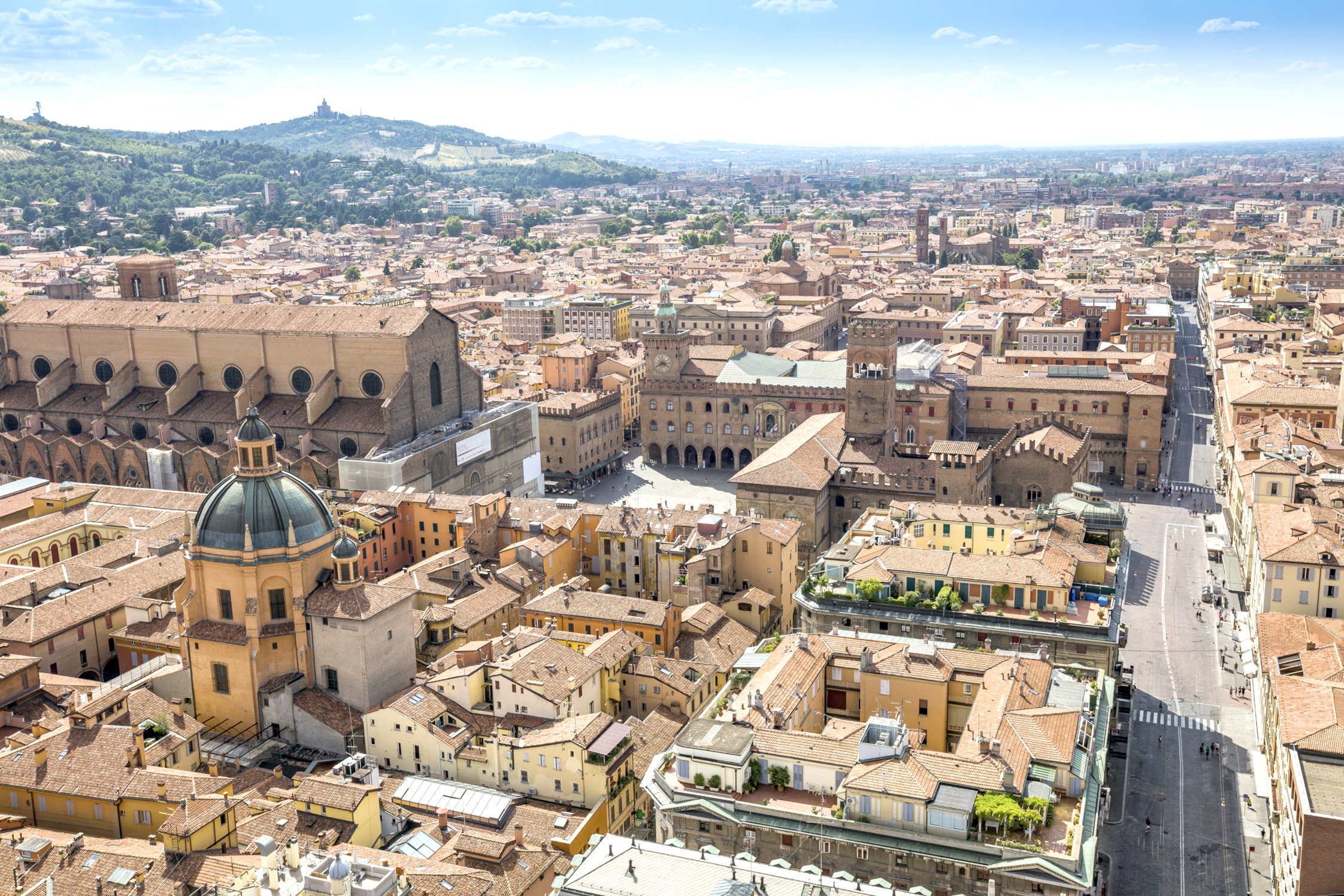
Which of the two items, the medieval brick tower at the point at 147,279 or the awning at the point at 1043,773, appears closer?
the awning at the point at 1043,773

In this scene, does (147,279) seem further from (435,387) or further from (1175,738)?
(1175,738)

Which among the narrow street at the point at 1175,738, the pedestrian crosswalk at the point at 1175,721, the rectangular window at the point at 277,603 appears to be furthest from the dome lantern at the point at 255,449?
the pedestrian crosswalk at the point at 1175,721

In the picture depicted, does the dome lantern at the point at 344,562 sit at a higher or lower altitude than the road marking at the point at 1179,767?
higher

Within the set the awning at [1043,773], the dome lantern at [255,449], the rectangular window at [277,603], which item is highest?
the dome lantern at [255,449]

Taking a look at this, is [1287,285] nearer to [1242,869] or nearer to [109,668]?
[1242,869]

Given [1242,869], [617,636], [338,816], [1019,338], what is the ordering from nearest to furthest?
[338,816]
[1242,869]
[617,636]
[1019,338]

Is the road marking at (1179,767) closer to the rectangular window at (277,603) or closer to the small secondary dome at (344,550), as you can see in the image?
the small secondary dome at (344,550)

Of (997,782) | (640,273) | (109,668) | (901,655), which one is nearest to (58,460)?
(109,668)
